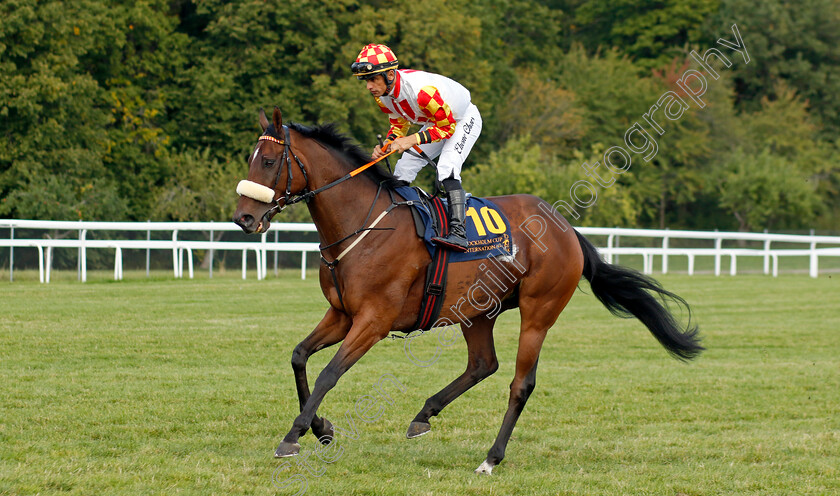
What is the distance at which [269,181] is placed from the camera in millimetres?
5422

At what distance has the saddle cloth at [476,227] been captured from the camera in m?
5.99

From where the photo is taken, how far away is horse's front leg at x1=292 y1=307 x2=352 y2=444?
5703 millimetres

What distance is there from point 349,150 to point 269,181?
74 centimetres

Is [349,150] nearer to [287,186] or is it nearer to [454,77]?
[287,186]

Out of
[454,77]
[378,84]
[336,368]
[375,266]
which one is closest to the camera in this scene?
[336,368]

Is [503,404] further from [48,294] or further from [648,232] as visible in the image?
[648,232]

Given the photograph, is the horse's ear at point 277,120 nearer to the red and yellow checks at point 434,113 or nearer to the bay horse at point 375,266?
the bay horse at point 375,266

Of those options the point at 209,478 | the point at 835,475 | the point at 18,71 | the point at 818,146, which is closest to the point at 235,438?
the point at 209,478

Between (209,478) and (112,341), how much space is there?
5.27 m

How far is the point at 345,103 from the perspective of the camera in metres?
27.1

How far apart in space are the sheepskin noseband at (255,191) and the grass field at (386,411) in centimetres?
152

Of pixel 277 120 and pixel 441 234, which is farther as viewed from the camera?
pixel 441 234

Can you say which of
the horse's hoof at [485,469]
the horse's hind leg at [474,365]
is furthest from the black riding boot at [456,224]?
the horse's hoof at [485,469]

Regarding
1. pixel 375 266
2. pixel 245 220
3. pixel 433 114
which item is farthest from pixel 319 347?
pixel 433 114
